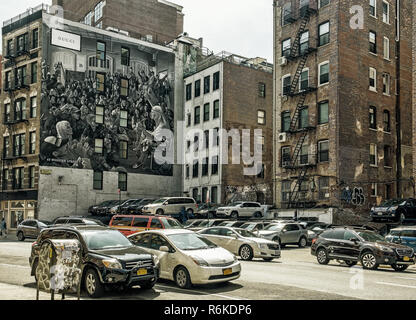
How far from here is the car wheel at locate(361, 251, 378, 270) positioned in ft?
61.9

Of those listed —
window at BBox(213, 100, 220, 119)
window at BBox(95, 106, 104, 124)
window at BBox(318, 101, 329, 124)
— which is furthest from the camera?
window at BBox(95, 106, 104, 124)

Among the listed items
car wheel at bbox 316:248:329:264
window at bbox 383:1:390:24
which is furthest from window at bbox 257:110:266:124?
car wheel at bbox 316:248:329:264

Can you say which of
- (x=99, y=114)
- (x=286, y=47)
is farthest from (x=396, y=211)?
(x=99, y=114)

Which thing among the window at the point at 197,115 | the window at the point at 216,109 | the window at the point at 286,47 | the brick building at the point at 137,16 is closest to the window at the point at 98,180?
the window at the point at 197,115

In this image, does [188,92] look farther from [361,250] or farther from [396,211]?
[361,250]

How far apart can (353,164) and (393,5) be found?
1587 centimetres

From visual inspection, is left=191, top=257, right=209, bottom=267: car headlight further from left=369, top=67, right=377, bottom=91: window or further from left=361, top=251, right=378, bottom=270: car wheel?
left=369, top=67, right=377, bottom=91: window

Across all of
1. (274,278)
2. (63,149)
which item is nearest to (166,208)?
(63,149)

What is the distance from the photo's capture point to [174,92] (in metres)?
60.2

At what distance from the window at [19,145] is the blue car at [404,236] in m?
40.7

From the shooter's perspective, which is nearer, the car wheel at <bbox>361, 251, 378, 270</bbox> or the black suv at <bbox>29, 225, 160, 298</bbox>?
the black suv at <bbox>29, 225, 160, 298</bbox>

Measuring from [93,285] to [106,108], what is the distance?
44.2 m

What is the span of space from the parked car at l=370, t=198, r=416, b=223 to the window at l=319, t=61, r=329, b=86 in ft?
42.3

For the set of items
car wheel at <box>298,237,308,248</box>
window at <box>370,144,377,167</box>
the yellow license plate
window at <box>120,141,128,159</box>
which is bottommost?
car wheel at <box>298,237,308,248</box>
